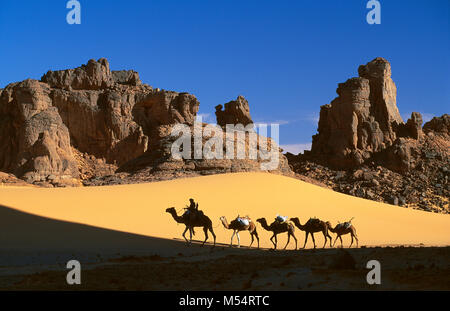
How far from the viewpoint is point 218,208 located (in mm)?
24453

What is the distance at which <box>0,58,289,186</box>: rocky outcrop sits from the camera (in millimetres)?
57750

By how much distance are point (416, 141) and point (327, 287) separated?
205 feet

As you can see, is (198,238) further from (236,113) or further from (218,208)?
(236,113)

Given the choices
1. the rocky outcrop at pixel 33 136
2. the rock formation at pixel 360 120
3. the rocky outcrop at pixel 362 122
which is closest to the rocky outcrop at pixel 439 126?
the rocky outcrop at pixel 362 122

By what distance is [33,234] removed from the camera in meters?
Answer: 17.7

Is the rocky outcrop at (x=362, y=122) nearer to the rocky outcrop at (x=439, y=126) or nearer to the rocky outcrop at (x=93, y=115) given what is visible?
the rocky outcrop at (x=439, y=126)

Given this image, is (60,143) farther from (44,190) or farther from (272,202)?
(272,202)

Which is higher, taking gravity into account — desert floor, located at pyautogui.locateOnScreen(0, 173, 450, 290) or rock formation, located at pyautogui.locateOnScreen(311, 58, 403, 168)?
rock formation, located at pyautogui.locateOnScreen(311, 58, 403, 168)

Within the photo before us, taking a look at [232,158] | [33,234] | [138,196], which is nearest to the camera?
[33,234]

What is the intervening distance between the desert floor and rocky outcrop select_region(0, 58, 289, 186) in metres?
25.8

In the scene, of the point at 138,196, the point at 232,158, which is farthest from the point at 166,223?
the point at 232,158

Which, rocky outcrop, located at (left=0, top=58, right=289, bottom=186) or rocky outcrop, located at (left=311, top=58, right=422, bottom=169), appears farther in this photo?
rocky outcrop, located at (left=311, top=58, right=422, bottom=169)

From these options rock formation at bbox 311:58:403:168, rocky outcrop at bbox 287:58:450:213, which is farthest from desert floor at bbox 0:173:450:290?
rock formation at bbox 311:58:403:168

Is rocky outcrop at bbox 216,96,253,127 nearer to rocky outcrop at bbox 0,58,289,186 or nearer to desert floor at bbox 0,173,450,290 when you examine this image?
Result: rocky outcrop at bbox 0,58,289,186
